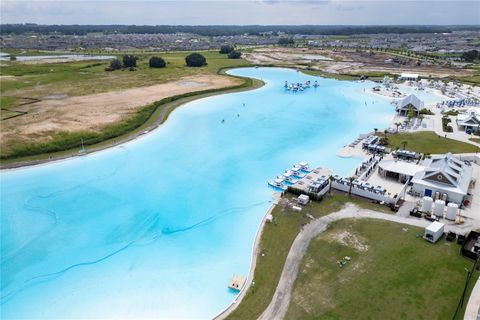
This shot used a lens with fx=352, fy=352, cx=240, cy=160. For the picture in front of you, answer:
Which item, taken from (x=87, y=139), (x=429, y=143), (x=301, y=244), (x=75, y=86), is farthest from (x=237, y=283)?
(x=75, y=86)

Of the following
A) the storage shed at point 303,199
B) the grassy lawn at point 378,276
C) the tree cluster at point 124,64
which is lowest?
the grassy lawn at point 378,276

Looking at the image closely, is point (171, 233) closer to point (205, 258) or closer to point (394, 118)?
point (205, 258)

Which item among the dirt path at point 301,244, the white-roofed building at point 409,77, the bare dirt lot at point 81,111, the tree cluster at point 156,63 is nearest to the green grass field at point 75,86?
the bare dirt lot at point 81,111

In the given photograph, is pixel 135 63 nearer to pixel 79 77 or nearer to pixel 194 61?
pixel 194 61

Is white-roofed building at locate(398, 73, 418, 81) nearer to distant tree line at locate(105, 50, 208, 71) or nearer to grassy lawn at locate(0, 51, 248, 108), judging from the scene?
grassy lawn at locate(0, 51, 248, 108)

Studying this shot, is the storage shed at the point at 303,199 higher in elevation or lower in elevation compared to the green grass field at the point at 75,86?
lower

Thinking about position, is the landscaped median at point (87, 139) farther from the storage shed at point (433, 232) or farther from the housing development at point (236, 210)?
the storage shed at point (433, 232)

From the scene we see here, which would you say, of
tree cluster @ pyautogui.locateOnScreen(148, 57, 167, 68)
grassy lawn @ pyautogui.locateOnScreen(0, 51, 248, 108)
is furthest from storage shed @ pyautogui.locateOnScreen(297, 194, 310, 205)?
tree cluster @ pyautogui.locateOnScreen(148, 57, 167, 68)
